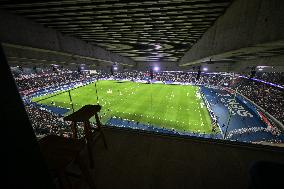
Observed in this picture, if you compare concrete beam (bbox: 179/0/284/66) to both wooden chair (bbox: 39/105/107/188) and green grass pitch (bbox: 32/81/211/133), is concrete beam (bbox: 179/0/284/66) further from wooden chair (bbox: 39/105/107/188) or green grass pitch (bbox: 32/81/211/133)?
green grass pitch (bbox: 32/81/211/133)

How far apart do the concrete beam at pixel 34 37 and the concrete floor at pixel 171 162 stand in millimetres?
4308

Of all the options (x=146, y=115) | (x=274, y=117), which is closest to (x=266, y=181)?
(x=146, y=115)

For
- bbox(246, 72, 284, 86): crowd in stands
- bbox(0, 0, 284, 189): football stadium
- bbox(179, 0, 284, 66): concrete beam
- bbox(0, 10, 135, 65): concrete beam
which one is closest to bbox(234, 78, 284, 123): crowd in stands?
bbox(246, 72, 284, 86): crowd in stands

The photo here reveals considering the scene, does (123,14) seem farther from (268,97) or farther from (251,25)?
(268,97)

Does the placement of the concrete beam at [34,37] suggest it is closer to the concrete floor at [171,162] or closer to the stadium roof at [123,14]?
the stadium roof at [123,14]

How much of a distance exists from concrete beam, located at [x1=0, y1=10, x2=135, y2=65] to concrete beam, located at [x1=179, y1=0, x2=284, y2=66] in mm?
6193

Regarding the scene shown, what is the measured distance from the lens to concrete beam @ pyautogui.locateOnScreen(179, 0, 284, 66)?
290cm

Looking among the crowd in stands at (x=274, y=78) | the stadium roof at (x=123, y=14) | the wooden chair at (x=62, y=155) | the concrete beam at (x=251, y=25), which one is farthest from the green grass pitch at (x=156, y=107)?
the wooden chair at (x=62, y=155)

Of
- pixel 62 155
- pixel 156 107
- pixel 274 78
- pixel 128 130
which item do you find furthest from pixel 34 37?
pixel 274 78

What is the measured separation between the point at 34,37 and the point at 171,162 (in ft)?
20.9

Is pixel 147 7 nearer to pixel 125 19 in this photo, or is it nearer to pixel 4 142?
pixel 125 19

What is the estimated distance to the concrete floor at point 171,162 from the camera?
15.3ft

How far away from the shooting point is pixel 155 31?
7.05m

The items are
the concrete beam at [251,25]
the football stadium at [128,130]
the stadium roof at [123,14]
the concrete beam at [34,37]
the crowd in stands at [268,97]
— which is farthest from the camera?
the crowd in stands at [268,97]
